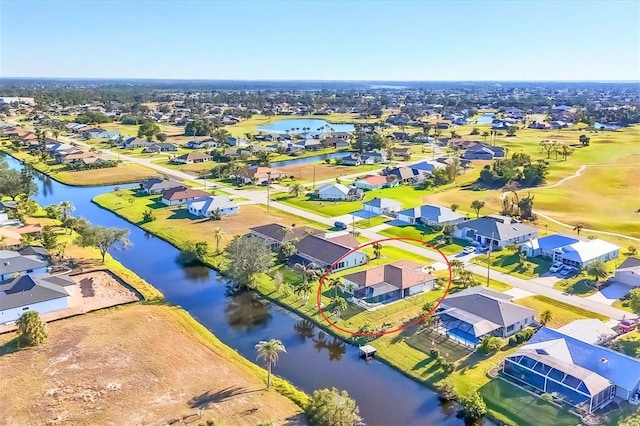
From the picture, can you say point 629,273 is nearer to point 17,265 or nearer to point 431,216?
point 431,216

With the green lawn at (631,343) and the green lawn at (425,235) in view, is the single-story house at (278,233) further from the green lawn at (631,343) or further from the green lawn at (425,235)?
the green lawn at (631,343)

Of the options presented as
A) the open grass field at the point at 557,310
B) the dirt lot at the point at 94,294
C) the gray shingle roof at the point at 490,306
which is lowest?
the dirt lot at the point at 94,294

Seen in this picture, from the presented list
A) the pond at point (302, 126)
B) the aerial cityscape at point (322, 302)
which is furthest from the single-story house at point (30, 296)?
the pond at point (302, 126)

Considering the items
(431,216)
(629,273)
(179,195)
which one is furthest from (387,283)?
(179,195)

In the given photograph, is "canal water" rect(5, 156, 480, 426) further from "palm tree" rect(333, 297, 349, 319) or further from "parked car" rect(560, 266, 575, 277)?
"parked car" rect(560, 266, 575, 277)

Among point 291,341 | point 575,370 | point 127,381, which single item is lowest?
point 291,341

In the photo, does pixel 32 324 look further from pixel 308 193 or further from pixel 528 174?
pixel 528 174
